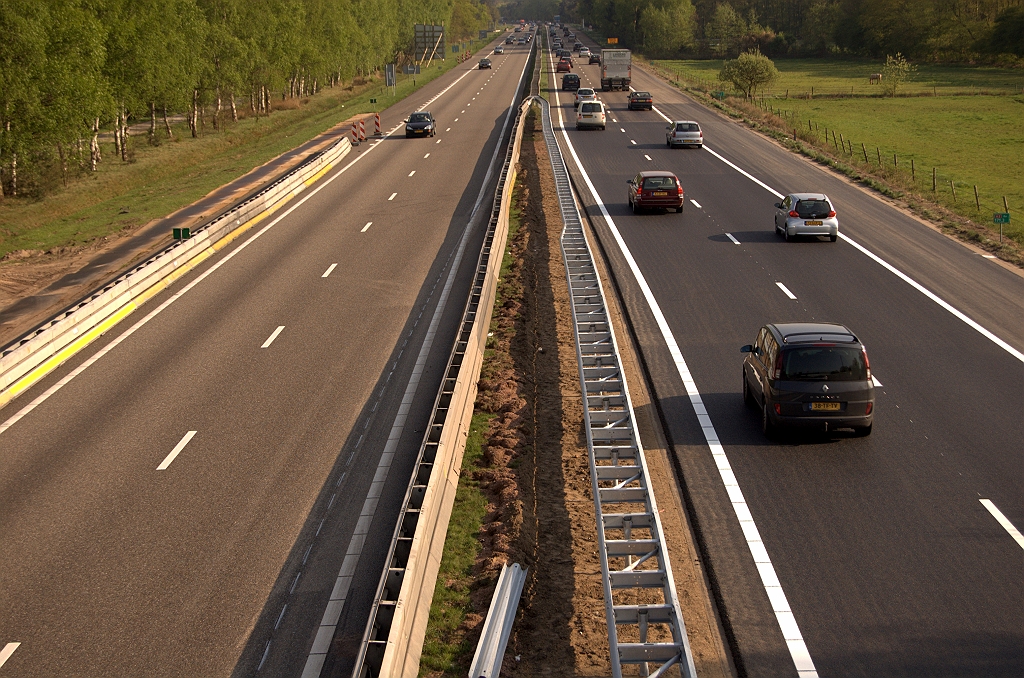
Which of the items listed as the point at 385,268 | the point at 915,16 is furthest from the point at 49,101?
the point at 915,16

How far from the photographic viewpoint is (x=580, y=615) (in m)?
11.5

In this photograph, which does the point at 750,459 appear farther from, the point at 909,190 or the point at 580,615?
the point at 909,190

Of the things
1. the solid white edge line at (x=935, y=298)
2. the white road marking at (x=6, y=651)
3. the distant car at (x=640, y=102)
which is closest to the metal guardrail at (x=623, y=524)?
the white road marking at (x=6, y=651)

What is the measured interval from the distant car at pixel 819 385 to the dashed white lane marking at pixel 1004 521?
91.7 inches

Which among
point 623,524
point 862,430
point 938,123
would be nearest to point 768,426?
point 862,430

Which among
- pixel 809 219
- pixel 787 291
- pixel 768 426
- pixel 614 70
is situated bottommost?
pixel 768 426

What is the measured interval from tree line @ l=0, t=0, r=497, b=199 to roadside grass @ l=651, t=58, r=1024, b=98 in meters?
39.8

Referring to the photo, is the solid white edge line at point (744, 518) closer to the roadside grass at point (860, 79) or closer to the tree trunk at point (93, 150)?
the tree trunk at point (93, 150)

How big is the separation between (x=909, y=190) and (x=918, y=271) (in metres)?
15.1

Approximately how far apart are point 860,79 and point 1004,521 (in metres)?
107

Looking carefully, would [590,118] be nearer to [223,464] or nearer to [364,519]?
[223,464]

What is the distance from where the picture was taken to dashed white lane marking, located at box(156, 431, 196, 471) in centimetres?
1551

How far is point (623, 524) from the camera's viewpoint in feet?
39.5

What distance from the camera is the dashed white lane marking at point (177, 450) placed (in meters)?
15.5
